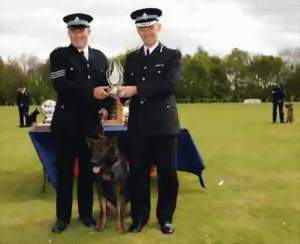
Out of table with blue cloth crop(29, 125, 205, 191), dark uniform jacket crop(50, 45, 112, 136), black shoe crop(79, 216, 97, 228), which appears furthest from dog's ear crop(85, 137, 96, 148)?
table with blue cloth crop(29, 125, 205, 191)

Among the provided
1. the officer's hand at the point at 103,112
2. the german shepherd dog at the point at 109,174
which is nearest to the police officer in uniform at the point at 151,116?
the german shepherd dog at the point at 109,174

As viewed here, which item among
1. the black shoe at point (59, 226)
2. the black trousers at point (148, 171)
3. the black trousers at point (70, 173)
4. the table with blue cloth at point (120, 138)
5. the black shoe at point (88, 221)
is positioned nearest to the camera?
the black trousers at point (148, 171)

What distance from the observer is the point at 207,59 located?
312 ft

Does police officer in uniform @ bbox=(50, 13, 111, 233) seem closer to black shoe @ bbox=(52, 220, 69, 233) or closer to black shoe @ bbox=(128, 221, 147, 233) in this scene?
black shoe @ bbox=(52, 220, 69, 233)

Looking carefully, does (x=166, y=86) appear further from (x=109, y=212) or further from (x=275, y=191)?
(x=275, y=191)

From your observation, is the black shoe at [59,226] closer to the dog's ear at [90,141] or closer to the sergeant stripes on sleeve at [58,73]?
the dog's ear at [90,141]

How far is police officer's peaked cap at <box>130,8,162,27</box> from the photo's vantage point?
5.70 meters

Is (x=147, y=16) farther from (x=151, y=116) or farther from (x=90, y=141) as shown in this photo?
(x=90, y=141)

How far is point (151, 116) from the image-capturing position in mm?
5883

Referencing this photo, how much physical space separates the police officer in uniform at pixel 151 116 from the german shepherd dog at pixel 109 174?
0.12 m

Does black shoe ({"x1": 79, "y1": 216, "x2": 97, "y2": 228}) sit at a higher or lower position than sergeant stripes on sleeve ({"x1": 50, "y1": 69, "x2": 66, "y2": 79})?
lower

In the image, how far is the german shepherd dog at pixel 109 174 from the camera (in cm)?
584

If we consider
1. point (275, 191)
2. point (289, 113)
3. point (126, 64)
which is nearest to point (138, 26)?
point (126, 64)

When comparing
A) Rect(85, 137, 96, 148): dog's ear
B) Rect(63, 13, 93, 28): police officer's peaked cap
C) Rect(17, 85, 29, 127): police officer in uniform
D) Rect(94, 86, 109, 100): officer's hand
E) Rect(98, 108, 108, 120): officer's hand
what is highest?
Rect(63, 13, 93, 28): police officer's peaked cap
